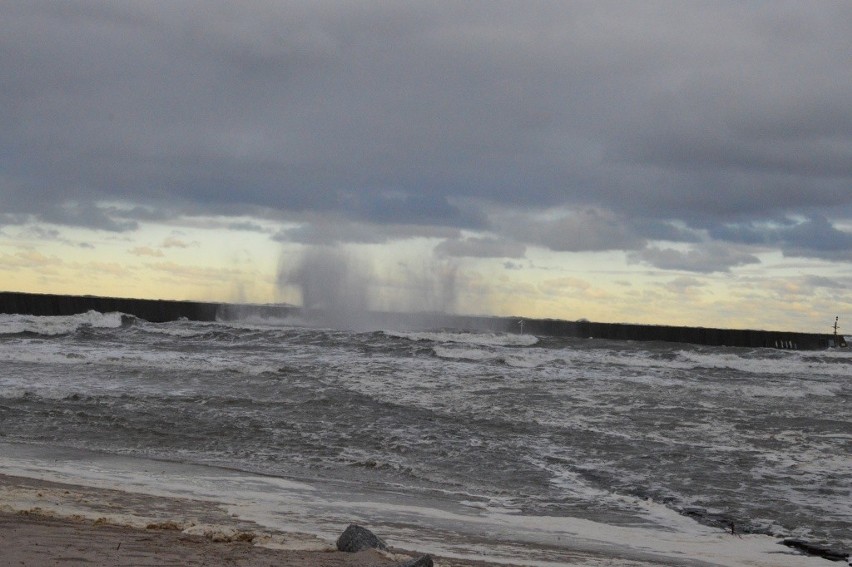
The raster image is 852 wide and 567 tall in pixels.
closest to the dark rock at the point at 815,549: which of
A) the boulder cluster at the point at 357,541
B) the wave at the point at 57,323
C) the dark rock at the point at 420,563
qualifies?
the boulder cluster at the point at 357,541

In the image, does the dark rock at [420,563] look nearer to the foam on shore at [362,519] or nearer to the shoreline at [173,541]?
the shoreline at [173,541]

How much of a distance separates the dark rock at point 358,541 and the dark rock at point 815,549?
3444 millimetres

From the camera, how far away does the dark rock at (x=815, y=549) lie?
670 centimetres

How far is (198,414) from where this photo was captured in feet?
43.2

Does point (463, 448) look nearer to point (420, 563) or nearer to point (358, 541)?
point (358, 541)

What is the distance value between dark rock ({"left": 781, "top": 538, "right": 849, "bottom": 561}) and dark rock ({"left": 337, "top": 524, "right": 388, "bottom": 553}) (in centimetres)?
344

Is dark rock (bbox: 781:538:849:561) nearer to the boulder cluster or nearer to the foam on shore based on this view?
the foam on shore

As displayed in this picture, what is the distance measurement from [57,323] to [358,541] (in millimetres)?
31662

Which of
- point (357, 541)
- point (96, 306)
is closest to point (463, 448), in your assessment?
point (357, 541)

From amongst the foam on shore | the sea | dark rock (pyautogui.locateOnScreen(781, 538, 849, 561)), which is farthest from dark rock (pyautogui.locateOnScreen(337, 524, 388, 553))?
dark rock (pyautogui.locateOnScreen(781, 538, 849, 561))

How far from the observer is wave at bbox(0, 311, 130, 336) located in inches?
1230

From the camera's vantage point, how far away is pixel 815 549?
6891 mm

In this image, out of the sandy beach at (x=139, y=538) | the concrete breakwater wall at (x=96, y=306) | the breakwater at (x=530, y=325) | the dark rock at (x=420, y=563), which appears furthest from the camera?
the breakwater at (x=530, y=325)

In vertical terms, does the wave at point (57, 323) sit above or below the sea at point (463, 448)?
above
